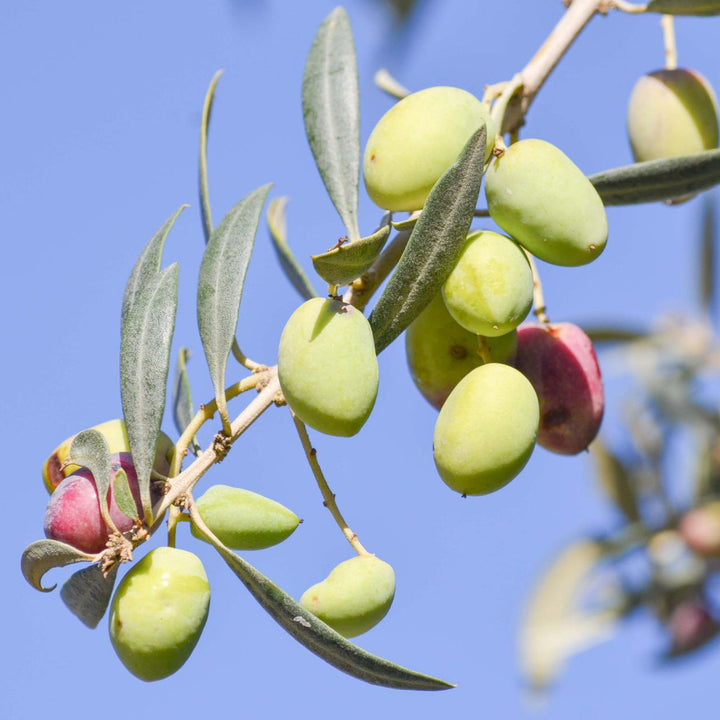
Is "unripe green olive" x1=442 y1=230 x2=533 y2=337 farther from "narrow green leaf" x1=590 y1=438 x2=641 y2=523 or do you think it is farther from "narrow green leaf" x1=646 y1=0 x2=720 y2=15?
"narrow green leaf" x1=590 y1=438 x2=641 y2=523

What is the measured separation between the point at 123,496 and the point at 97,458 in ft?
0.15

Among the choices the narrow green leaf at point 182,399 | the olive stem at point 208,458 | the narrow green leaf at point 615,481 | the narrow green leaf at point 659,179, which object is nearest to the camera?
the olive stem at point 208,458

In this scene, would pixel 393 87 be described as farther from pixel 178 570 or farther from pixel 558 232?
pixel 178 570

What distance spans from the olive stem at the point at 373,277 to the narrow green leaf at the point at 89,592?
0.33 meters

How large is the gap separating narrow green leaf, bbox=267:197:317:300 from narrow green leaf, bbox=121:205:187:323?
29 centimetres

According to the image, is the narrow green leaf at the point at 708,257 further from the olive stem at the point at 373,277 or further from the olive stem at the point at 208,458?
the olive stem at the point at 208,458

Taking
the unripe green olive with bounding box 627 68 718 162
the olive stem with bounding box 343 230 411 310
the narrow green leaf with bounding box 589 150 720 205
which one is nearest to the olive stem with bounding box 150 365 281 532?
the olive stem with bounding box 343 230 411 310

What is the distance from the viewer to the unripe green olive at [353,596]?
0.84 metres

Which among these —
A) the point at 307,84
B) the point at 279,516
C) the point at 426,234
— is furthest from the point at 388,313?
the point at 307,84

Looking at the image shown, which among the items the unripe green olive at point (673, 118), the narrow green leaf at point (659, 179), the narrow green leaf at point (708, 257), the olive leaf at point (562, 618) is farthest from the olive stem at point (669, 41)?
the olive leaf at point (562, 618)

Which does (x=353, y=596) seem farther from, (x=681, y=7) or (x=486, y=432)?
(x=681, y=7)

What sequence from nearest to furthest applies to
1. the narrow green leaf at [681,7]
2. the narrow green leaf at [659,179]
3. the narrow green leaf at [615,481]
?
the narrow green leaf at [659,179] → the narrow green leaf at [681,7] → the narrow green leaf at [615,481]

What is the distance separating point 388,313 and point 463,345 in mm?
119

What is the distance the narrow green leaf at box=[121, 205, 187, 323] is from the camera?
3.06 ft
